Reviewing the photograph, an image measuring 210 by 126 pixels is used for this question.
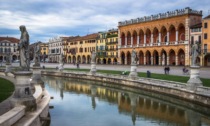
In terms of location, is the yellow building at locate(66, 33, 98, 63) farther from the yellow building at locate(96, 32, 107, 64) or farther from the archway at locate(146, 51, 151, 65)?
the archway at locate(146, 51, 151, 65)

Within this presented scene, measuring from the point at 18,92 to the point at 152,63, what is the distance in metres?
59.6

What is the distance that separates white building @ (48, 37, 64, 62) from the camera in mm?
124750

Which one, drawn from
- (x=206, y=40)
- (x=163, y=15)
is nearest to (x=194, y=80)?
Result: (x=206, y=40)

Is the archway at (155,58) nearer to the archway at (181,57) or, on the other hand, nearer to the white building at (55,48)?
the archway at (181,57)

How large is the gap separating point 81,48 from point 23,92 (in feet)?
308

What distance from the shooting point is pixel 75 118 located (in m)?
17.2

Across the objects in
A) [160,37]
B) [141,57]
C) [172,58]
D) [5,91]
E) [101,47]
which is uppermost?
[160,37]

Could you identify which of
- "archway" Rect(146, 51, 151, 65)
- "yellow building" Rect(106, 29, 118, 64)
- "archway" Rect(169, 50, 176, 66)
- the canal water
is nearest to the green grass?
the canal water

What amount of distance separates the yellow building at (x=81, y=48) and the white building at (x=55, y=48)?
7452 millimetres

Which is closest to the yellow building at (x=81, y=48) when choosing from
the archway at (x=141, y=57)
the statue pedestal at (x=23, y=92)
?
the archway at (x=141, y=57)

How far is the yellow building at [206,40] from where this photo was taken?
56.2 m

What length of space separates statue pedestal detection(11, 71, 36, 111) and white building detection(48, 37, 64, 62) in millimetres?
112024

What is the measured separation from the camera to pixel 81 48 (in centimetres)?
10575

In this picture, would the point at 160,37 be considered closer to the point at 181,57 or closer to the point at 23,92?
the point at 181,57
